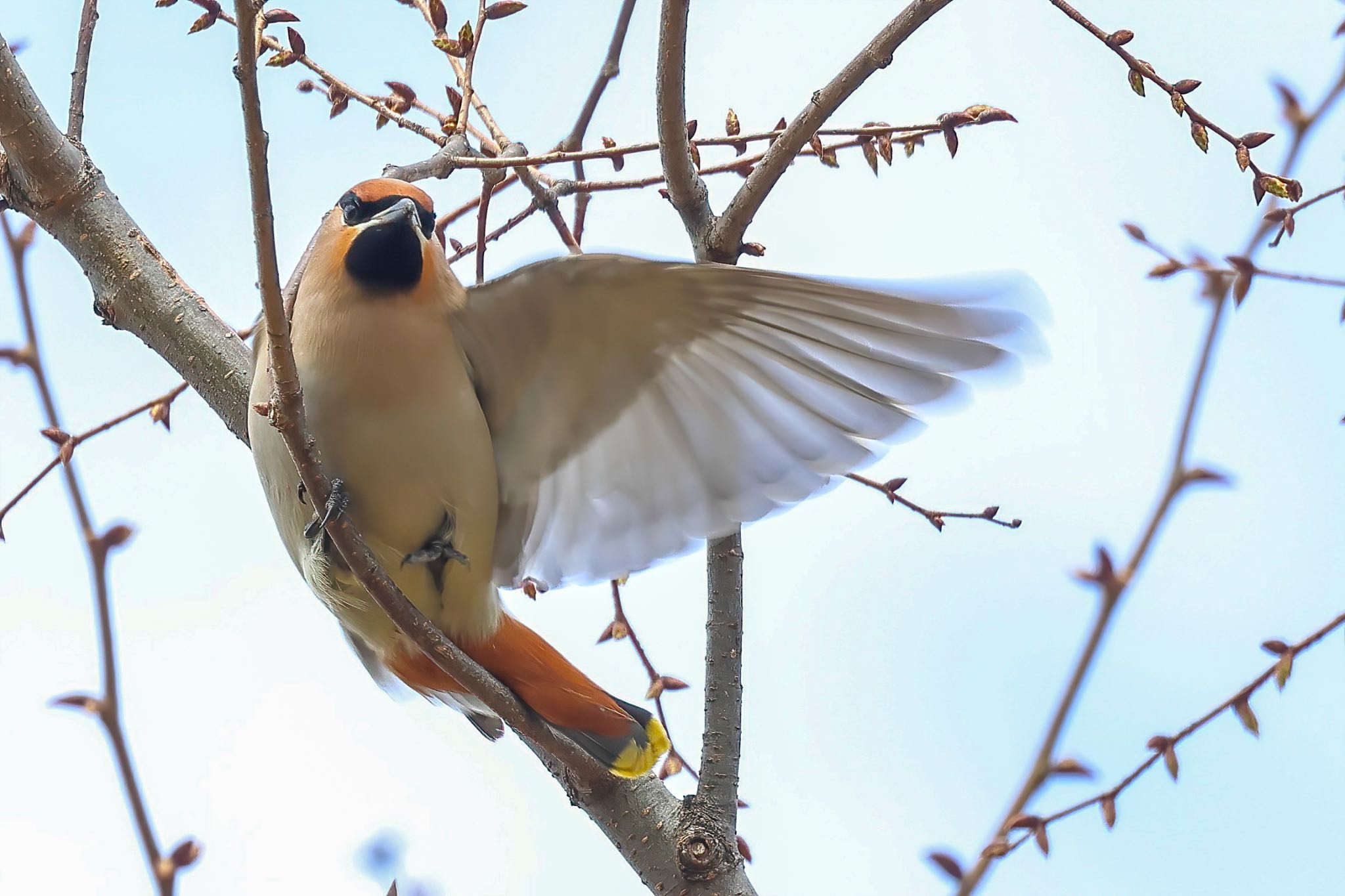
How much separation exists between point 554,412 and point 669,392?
24cm

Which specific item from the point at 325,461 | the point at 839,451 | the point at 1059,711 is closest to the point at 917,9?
the point at 839,451

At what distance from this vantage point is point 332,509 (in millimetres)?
2070

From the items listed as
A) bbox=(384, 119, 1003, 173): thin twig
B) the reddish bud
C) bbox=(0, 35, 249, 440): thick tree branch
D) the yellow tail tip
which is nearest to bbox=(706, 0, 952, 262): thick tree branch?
bbox=(384, 119, 1003, 173): thin twig

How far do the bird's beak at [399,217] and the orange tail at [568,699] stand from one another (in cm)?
83

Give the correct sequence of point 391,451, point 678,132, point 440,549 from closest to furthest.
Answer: point 678,132 < point 391,451 < point 440,549

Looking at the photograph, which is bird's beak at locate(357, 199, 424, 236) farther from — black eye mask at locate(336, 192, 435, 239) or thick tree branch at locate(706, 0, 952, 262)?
thick tree branch at locate(706, 0, 952, 262)

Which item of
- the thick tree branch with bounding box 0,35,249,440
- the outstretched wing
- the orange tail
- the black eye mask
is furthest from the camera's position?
the thick tree branch with bounding box 0,35,249,440

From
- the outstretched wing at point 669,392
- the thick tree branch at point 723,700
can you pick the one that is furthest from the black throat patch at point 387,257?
the thick tree branch at point 723,700

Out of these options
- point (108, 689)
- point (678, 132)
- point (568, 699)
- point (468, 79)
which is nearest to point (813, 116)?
point (678, 132)

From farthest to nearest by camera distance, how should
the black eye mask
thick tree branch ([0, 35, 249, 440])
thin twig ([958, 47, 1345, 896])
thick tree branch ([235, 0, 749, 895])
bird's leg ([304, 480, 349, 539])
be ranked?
1. thick tree branch ([0, 35, 249, 440])
2. the black eye mask
3. bird's leg ([304, 480, 349, 539])
4. thick tree branch ([235, 0, 749, 895])
5. thin twig ([958, 47, 1345, 896])

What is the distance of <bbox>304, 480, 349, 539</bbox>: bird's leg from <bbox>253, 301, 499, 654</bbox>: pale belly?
0.12 feet

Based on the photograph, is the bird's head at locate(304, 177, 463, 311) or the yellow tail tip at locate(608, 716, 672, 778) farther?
the yellow tail tip at locate(608, 716, 672, 778)

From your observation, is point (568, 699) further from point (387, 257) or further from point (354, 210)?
point (354, 210)

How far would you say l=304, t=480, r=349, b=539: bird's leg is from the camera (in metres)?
2.05
